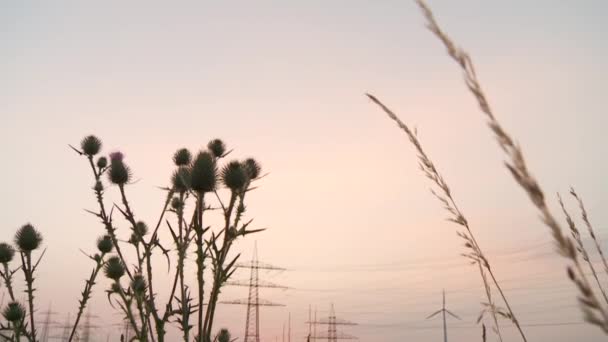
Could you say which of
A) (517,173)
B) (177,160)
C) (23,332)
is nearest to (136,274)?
(23,332)

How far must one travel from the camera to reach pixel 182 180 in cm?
595

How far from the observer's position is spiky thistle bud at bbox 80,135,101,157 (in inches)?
370

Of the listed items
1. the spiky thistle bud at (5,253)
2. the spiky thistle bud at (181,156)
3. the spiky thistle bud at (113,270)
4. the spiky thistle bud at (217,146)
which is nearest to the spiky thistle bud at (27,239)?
the spiky thistle bud at (5,253)

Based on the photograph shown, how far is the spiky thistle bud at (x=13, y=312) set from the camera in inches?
367

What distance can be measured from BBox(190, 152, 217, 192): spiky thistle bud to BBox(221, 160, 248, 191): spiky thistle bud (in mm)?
180

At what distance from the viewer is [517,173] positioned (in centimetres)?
147

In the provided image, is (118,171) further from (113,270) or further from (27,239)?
(27,239)

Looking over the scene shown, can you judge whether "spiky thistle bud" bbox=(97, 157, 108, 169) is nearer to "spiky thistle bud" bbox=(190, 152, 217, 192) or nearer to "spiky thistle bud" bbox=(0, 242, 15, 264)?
"spiky thistle bud" bbox=(0, 242, 15, 264)

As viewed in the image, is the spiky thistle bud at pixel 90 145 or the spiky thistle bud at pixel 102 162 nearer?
the spiky thistle bud at pixel 90 145

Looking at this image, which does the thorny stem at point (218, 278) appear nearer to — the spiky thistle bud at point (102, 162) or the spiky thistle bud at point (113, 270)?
the spiky thistle bud at point (113, 270)

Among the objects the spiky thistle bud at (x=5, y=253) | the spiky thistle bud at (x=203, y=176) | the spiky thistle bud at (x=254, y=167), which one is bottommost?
the spiky thistle bud at (x=5, y=253)

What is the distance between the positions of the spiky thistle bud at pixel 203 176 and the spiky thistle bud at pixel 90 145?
144 inches

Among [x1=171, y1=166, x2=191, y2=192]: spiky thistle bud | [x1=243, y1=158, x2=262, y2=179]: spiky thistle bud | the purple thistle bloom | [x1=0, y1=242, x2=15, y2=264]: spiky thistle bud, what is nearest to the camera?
[x1=171, y1=166, x2=191, y2=192]: spiky thistle bud

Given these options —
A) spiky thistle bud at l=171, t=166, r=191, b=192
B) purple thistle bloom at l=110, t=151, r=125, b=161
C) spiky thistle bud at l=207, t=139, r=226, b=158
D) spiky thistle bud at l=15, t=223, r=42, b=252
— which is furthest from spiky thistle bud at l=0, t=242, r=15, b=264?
spiky thistle bud at l=207, t=139, r=226, b=158
